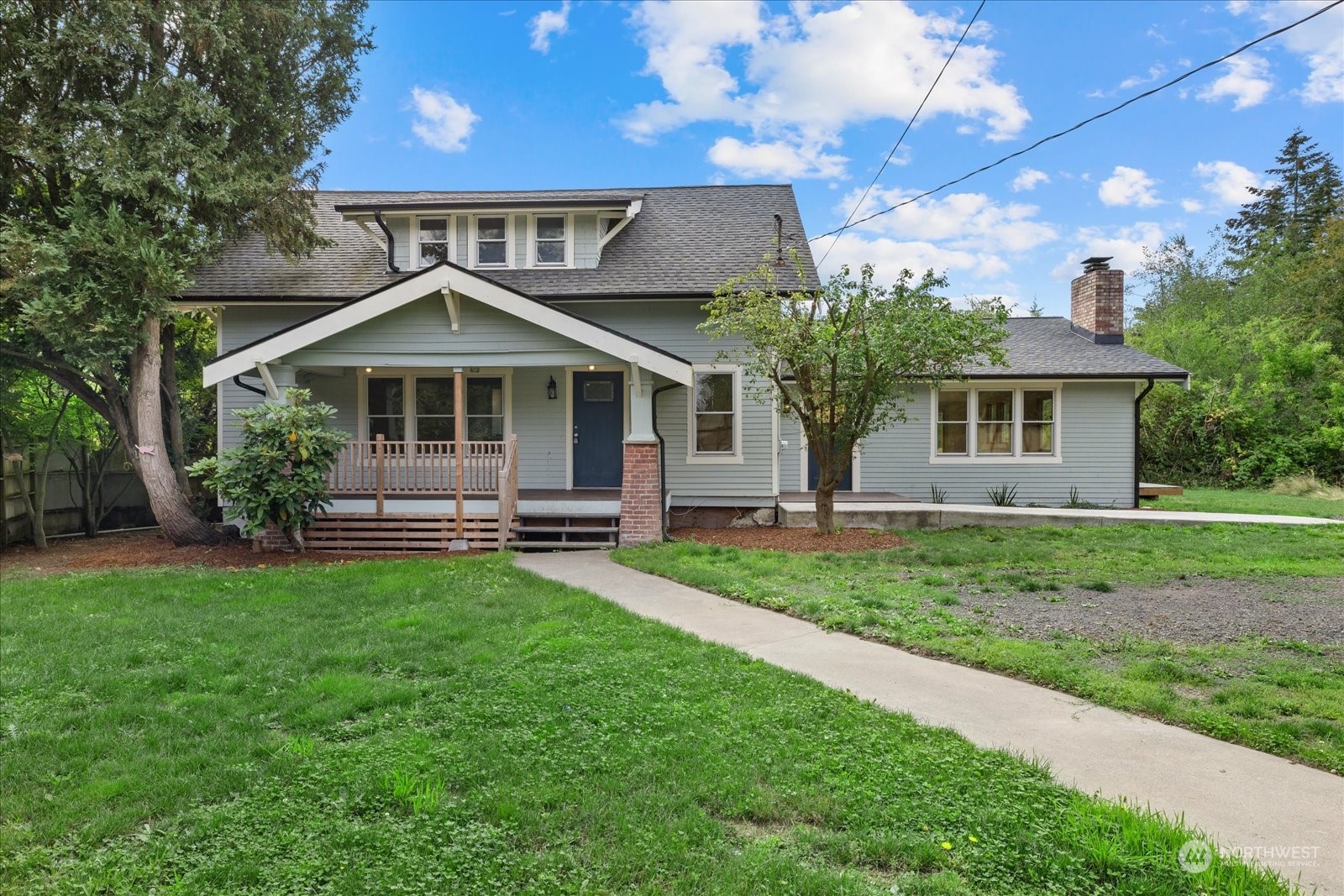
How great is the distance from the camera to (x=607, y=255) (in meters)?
12.6

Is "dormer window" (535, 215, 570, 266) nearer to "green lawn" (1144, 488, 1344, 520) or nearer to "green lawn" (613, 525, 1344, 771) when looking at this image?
"green lawn" (613, 525, 1344, 771)

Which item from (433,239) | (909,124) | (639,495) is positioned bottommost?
(639,495)

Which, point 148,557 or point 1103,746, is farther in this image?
point 148,557

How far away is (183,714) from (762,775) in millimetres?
3083

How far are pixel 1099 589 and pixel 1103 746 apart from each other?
4.06m

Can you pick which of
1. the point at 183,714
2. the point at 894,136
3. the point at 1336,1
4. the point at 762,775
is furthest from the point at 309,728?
the point at 894,136

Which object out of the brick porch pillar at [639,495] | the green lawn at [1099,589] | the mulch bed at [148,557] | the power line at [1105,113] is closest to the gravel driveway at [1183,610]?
the green lawn at [1099,589]

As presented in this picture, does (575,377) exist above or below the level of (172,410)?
above

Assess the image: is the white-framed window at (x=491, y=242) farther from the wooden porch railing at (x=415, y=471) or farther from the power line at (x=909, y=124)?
the power line at (x=909, y=124)

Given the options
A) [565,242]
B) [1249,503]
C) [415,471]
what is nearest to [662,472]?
[415,471]

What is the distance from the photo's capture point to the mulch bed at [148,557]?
8953mm

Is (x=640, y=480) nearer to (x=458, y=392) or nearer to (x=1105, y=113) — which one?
(x=458, y=392)

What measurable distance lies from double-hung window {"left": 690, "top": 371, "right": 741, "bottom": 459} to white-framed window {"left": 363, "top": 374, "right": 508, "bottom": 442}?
3322mm

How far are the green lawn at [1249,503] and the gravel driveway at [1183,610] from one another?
23.4 ft
